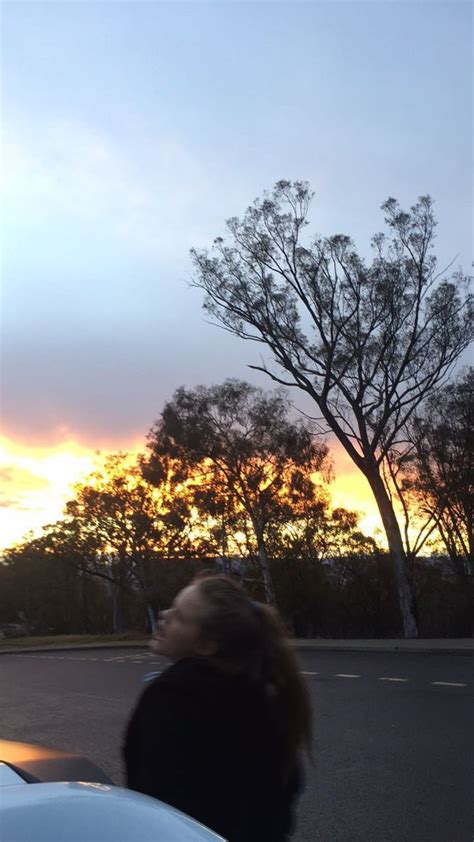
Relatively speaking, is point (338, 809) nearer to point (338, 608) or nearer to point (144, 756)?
point (144, 756)

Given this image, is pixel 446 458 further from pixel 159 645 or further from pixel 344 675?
pixel 159 645

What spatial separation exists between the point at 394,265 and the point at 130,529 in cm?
2390

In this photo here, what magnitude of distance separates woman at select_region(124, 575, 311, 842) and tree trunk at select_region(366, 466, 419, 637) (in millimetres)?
22970

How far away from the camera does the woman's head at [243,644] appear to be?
1773 millimetres

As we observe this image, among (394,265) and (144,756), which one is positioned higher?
(394,265)

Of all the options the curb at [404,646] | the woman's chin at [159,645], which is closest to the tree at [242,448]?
the curb at [404,646]

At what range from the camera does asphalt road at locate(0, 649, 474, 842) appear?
484cm

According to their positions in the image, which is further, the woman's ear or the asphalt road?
the asphalt road

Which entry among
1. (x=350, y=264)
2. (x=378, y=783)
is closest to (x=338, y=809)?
(x=378, y=783)

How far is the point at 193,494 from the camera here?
108ft

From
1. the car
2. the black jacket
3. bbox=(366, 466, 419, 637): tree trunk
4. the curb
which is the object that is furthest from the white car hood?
bbox=(366, 466, 419, 637): tree trunk

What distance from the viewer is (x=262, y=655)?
5.90 ft

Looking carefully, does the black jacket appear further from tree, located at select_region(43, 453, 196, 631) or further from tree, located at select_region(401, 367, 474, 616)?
tree, located at select_region(43, 453, 196, 631)

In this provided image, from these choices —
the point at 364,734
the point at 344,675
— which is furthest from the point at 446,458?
the point at 364,734
